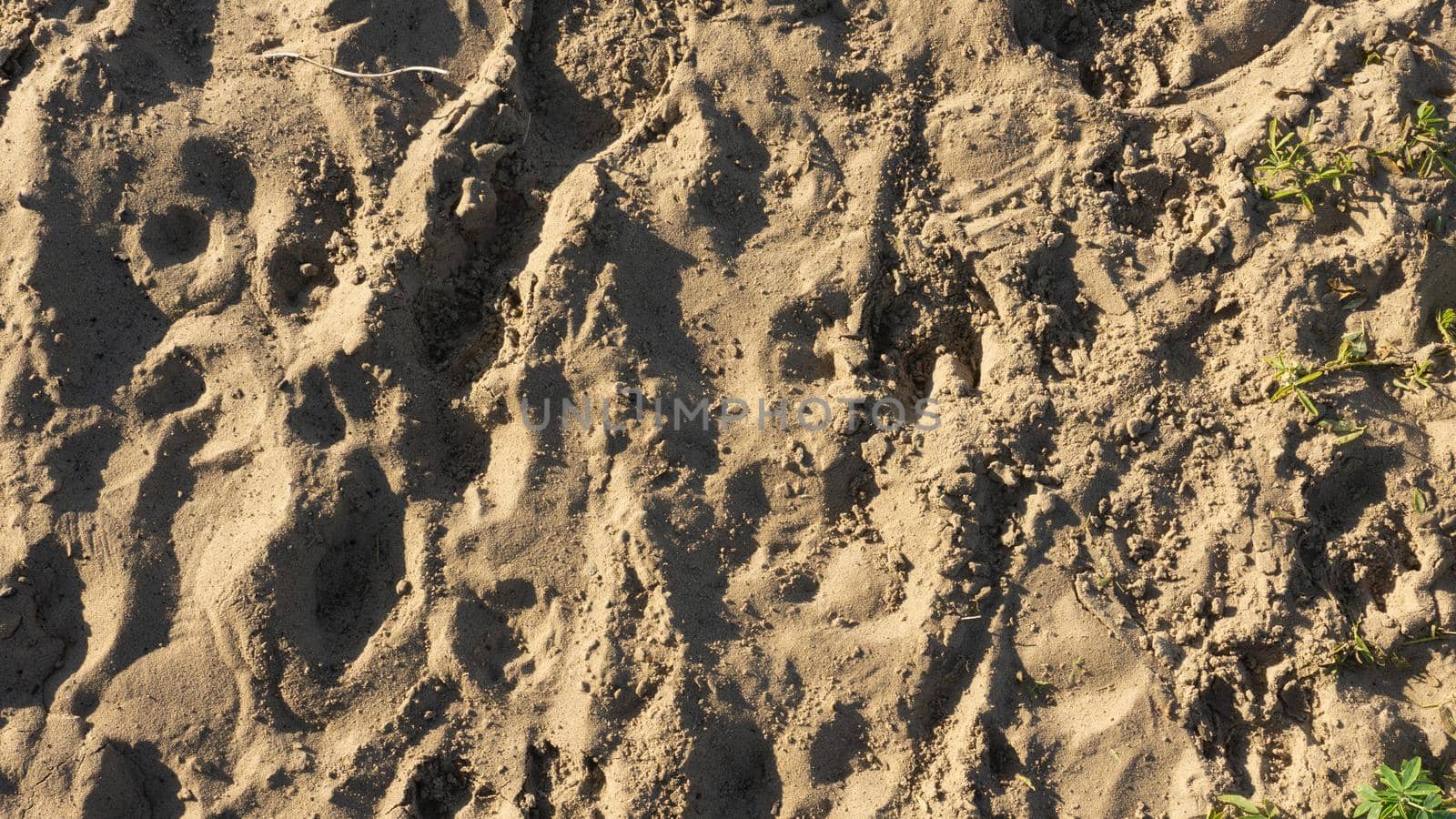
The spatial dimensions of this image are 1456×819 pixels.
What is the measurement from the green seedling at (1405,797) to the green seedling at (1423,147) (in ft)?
5.07

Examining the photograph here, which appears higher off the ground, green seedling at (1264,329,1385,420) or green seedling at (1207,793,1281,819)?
green seedling at (1264,329,1385,420)

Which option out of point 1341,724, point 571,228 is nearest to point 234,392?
point 571,228

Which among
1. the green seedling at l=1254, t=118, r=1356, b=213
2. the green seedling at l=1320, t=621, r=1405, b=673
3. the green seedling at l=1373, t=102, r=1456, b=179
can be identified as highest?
the green seedling at l=1254, t=118, r=1356, b=213

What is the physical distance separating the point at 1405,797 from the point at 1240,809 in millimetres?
363

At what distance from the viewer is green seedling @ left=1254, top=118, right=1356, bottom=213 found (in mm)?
2533

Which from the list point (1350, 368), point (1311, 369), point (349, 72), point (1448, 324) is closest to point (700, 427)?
point (349, 72)

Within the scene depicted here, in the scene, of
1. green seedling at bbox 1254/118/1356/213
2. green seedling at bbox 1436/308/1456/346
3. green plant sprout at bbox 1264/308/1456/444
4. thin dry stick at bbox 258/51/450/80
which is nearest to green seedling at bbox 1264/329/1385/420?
green plant sprout at bbox 1264/308/1456/444

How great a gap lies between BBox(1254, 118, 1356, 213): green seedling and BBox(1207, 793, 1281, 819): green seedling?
1.55 metres

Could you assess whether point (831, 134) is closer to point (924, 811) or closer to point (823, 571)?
point (823, 571)

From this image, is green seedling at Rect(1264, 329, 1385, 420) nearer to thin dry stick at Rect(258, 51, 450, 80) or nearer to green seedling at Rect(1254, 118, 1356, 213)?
green seedling at Rect(1254, 118, 1356, 213)

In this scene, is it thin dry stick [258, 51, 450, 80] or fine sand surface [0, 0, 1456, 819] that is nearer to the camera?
fine sand surface [0, 0, 1456, 819]

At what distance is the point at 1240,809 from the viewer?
2.31 meters

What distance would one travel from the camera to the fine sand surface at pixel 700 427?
2.36 meters

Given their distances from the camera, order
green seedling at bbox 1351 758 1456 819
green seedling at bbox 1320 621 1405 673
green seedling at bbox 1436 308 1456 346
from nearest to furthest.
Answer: green seedling at bbox 1351 758 1456 819 < green seedling at bbox 1320 621 1405 673 < green seedling at bbox 1436 308 1456 346
